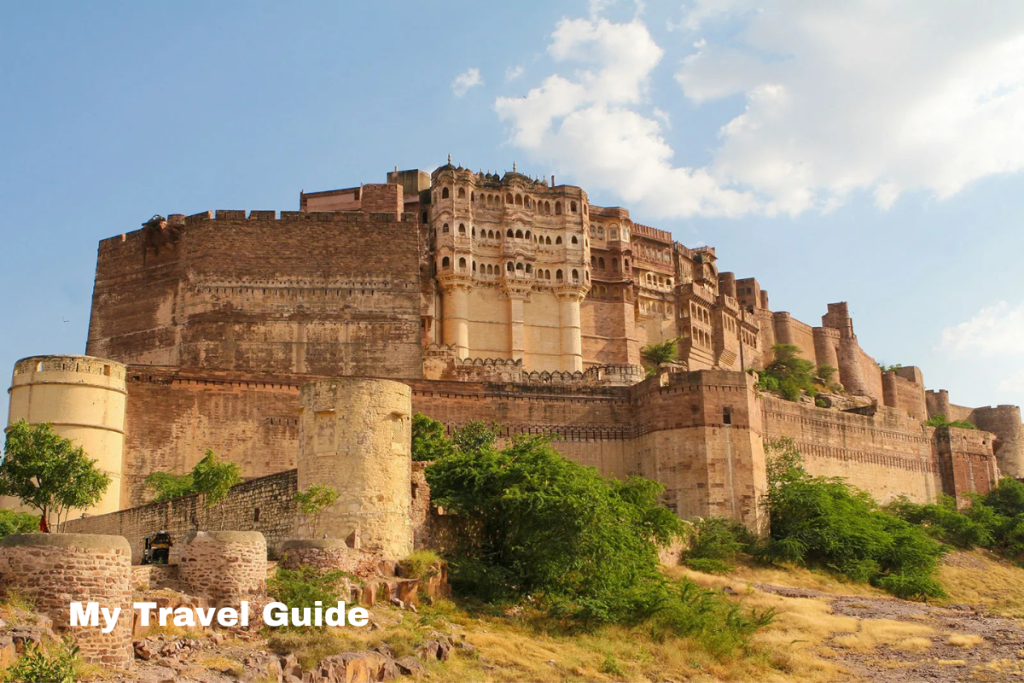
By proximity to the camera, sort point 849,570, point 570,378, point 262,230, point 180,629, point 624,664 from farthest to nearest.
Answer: point 262,230 → point 570,378 → point 849,570 → point 624,664 → point 180,629

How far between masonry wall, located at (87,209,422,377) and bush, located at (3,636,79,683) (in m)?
29.4

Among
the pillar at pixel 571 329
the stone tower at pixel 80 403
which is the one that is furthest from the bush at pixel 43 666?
the pillar at pixel 571 329

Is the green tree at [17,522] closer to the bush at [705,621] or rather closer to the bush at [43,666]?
the bush at [705,621]

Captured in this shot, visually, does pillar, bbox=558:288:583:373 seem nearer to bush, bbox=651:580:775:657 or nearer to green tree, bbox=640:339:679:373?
green tree, bbox=640:339:679:373

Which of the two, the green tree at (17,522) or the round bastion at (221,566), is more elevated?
the green tree at (17,522)

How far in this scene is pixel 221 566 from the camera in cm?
1566

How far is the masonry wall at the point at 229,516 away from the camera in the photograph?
20328 millimetres

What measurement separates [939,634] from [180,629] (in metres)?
17.3

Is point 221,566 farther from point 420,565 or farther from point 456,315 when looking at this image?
point 456,315

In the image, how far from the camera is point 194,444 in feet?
113

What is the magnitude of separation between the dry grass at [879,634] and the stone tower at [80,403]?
18.0m

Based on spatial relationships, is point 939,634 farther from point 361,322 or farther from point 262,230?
point 262,230

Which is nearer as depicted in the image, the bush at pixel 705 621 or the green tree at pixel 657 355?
the bush at pixel 705 621

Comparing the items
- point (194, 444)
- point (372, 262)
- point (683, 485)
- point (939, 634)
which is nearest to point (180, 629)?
point (939, 634)
